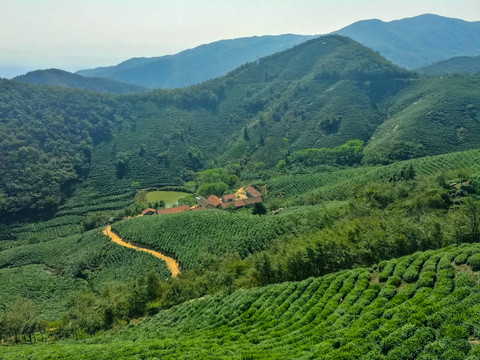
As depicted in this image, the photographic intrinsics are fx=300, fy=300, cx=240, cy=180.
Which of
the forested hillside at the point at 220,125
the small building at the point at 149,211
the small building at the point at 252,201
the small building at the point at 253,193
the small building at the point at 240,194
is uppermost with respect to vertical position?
the forested hillside at the point at 220,125

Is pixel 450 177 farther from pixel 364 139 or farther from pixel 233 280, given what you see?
pixel 364 139

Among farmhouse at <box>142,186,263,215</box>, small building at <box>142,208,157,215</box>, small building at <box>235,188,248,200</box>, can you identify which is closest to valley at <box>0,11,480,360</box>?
farmhouse at <box>142,186,263,215</box>

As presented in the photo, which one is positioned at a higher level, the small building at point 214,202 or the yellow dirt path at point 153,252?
the small building at point 214,202

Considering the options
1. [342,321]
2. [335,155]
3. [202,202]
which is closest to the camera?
[342,321]

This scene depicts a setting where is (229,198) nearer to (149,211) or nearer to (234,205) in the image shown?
(234,205)

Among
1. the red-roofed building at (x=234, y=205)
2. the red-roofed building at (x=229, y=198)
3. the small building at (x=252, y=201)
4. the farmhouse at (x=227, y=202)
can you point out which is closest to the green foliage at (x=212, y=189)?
the farmhouse at (x=227, y=202)

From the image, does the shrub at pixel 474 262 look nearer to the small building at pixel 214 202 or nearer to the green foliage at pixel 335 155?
the small building at pixel 214 202

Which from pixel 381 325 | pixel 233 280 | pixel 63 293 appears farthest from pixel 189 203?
pixel 381 325

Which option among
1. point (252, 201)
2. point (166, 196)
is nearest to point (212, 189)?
point (252, 201)
